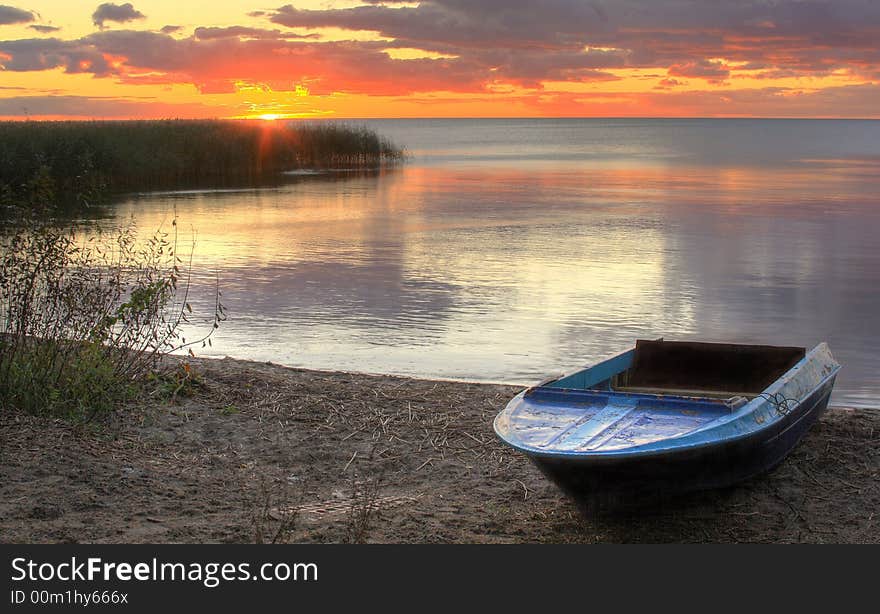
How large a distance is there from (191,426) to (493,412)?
2.55 metres

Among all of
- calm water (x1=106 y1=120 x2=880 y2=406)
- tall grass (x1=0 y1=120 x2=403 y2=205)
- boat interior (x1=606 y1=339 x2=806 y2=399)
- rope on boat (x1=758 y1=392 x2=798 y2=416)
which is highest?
tall grass (x1=0 y1=120 x2=403 y2=205)

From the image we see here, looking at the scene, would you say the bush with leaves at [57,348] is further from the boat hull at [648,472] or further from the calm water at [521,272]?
the boat hull at [648,472]

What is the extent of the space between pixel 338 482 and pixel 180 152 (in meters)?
33.5

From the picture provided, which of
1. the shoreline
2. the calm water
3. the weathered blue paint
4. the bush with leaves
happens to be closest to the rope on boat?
the shoreline

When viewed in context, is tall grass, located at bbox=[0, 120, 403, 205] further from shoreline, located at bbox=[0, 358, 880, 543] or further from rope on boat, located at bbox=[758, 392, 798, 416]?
rope on boat, located at bbox=[758, 392, 798, 416]

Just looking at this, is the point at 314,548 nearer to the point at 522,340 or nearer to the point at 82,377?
the point at 82,377

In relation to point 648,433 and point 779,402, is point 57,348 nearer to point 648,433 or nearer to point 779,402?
point 648,433

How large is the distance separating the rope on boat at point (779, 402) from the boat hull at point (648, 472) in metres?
0.38

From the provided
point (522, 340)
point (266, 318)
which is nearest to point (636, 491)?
point (522, 340)

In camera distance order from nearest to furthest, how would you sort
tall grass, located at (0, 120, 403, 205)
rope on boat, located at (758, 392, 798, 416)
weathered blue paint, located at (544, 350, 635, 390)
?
rope on boat, located at (758, 392, 798, 416), weathered blue paint, located at (544, 350, 635, 390), tall grass, located at (0, 120, 403, 205)

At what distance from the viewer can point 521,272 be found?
1789 centimetres

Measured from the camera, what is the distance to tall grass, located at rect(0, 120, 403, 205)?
30.3 meters

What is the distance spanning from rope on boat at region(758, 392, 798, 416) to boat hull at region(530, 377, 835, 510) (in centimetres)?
38

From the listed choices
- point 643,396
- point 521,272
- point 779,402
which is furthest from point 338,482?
point 521,272
